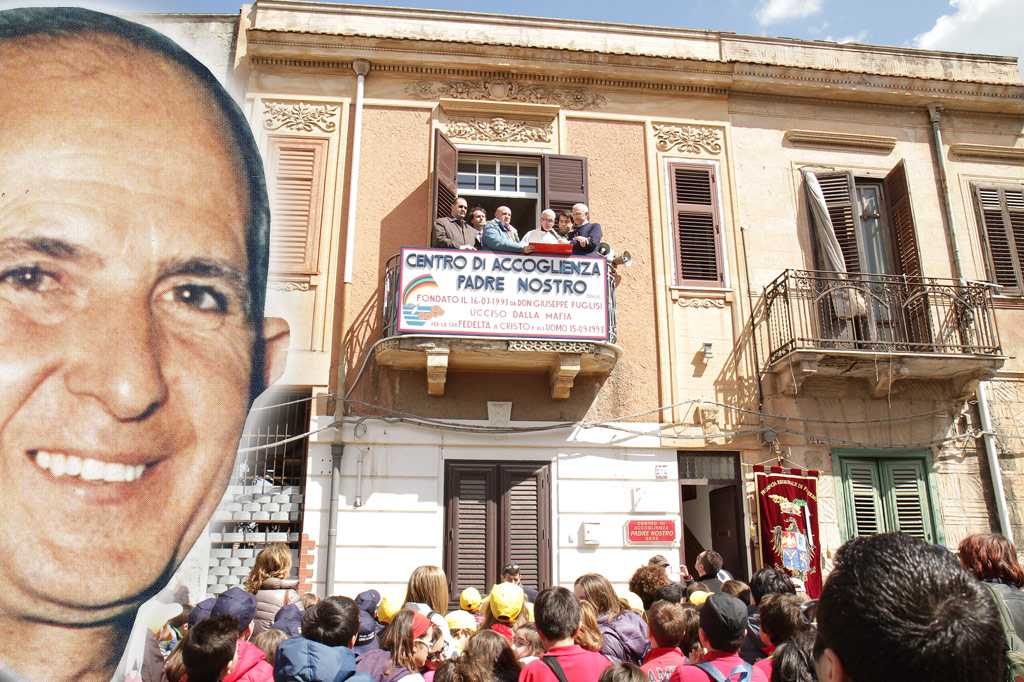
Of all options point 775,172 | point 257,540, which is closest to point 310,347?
point 257,540

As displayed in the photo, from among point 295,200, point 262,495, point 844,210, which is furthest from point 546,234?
point 262,495

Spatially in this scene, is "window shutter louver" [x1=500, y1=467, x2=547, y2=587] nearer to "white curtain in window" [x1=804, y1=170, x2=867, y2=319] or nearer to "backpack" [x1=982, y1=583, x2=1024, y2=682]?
"white curtain in window" [x1=804, y1=170, x2=867, y2=319]

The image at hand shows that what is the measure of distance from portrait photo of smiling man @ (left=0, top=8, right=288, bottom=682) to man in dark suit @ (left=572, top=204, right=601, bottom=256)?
4204 mm

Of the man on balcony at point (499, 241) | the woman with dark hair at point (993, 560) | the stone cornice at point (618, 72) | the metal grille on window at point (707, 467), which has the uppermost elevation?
the stone cornice at point (618, 72)

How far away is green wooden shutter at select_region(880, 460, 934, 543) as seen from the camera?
998 cm

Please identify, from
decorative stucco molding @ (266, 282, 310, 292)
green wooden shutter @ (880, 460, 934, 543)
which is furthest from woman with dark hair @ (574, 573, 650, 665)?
green wooden shutter @ (880, 460, 934, 543)

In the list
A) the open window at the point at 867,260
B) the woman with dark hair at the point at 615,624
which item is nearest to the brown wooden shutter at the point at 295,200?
the woman with dark hair at the point at 615,624

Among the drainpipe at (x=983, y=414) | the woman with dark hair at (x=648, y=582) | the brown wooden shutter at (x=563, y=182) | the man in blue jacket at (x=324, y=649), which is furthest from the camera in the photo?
the brown wooden shutter at (x=563, y=182)

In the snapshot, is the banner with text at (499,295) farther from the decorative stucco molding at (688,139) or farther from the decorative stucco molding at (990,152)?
the decorative stucco molding at (990,152)

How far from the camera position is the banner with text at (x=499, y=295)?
926 cm

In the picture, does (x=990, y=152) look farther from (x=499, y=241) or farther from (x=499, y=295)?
(x=499, y=295)

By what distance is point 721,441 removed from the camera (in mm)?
9945

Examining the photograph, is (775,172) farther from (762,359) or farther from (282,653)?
(282,653)

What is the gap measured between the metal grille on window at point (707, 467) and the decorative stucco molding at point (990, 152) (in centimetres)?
644
